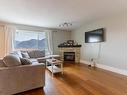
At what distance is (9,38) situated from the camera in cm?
524

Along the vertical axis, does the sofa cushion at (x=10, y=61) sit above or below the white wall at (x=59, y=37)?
below

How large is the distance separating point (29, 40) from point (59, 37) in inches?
79.5

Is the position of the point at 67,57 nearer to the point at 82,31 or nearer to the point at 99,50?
the point at 82,31

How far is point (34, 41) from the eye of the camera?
20.5 feet

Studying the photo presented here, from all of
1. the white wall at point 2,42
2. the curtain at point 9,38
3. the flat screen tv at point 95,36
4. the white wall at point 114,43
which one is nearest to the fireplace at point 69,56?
the flat screen tv at point 95,36

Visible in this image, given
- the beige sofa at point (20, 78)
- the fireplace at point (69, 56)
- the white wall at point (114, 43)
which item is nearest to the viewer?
the beige sofa at point (20, 78)

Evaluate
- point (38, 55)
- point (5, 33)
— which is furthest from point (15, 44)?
point (38, 55)

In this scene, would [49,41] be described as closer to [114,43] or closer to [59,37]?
[59,37]

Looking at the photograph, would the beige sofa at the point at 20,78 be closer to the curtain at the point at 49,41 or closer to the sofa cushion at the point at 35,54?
the sofa cushion at the point at 35,54

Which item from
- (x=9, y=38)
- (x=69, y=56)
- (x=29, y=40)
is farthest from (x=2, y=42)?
(x=69, y=56)

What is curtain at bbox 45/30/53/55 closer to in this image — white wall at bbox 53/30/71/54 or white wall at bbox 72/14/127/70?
white wall at bbox 53/30/71/54

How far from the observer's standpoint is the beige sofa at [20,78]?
2.11 m

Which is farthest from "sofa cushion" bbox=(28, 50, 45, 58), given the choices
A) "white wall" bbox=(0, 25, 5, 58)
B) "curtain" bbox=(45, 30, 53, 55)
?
"white wall" bbox=(0, 25, 5, 58)

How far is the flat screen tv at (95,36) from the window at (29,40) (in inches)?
111
